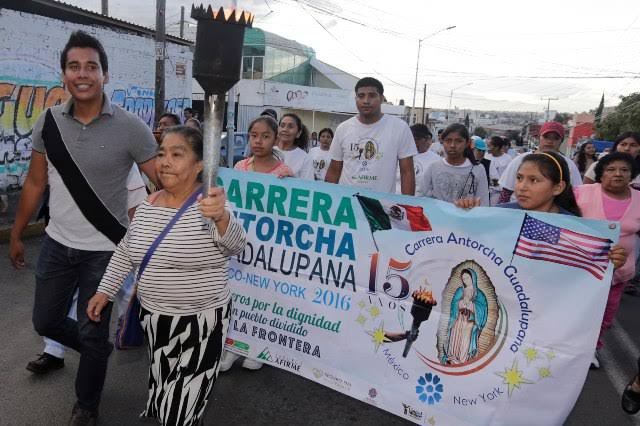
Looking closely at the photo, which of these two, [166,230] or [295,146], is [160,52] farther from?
[166,230]

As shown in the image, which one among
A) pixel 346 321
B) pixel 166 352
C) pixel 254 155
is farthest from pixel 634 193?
pixel 166 352

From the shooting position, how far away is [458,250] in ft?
9.36

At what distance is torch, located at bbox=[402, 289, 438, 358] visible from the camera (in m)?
2.90

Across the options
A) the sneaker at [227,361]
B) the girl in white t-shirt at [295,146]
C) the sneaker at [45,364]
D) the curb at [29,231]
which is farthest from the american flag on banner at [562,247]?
the curb at [29,231]

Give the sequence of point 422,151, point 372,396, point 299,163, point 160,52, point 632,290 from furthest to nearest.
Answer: point 160,52 → point 422,151 → point 632,290 → point 299,163 → point 372,396

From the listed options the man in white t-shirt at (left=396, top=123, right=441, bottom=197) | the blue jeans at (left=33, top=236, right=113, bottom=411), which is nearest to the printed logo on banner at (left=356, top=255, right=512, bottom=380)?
the blue jeans at (left=33, top=236, right=113, bottom=411)

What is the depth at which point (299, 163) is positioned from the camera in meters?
5.01

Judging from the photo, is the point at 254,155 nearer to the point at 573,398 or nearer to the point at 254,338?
the point at 254,338

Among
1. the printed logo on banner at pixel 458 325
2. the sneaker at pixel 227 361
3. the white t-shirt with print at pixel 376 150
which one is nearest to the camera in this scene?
the printed logo on banner at pixel 458 325

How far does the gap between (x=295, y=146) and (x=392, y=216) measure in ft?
8.18

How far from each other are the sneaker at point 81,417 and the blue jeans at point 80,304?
0.02m

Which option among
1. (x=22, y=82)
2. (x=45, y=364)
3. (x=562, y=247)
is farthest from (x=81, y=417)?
(x=22, y=82)

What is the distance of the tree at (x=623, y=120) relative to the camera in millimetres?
36844

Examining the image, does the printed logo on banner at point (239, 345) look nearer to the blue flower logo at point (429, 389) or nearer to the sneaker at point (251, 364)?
the sneaker at point (251, 364)
